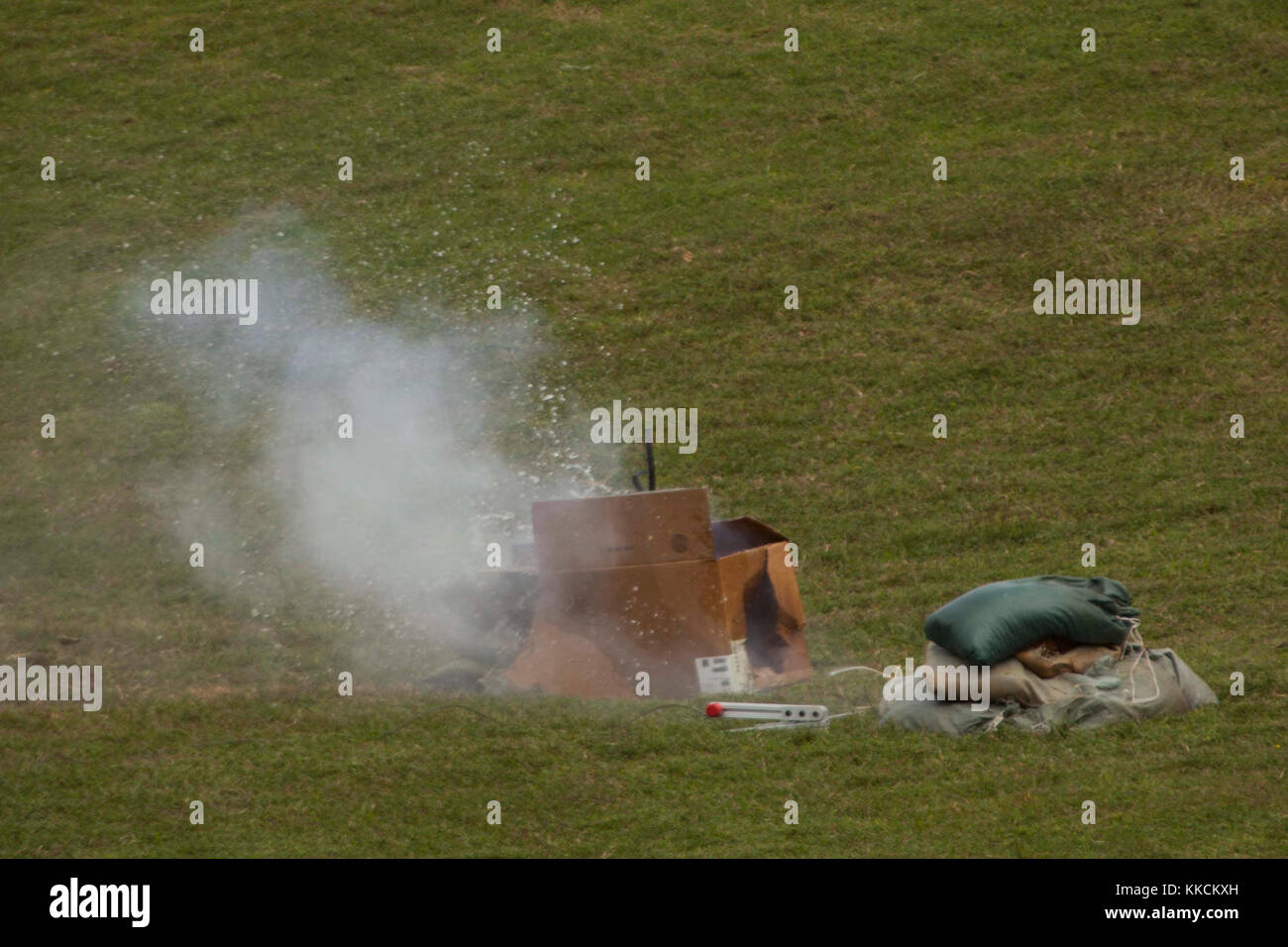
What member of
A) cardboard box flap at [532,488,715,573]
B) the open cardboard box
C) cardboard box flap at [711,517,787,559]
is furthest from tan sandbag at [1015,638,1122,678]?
cardboard box flap at [711,517,787,559]

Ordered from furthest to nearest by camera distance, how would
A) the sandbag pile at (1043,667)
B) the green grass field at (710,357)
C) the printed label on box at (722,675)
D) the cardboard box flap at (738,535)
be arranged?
1. the cardboard box flap at (738,535)
2. the printed label on box at (722,675)
3. the sandbag pile at (1043,667)
4. the green grass field at (710,357)

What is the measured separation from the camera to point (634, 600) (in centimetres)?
749

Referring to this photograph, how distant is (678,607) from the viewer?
7484mm

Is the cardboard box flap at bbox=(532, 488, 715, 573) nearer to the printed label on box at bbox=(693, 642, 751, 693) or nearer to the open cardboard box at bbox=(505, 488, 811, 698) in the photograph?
the open cardboard box at bbox=(505, 488, 811, 698)

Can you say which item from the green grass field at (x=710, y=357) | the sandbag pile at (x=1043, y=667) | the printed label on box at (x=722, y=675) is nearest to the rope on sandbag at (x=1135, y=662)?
the sandbag pile at (x=1043, y=667)

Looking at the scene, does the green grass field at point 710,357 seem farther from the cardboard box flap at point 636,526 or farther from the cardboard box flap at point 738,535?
the cardboard box flap at point 636,526

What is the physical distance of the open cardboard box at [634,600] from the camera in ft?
24.5

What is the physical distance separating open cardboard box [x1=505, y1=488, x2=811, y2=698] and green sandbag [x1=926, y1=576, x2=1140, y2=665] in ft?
4.18

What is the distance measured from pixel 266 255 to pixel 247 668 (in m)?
6.62

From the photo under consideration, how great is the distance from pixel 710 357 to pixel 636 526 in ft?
15.4

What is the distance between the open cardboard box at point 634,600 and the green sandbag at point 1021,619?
4.18ft

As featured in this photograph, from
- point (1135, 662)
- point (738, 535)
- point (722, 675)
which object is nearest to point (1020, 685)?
point (1135, 662)

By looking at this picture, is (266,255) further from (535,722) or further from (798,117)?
(535,722)

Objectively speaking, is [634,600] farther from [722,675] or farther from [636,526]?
[722,675]
